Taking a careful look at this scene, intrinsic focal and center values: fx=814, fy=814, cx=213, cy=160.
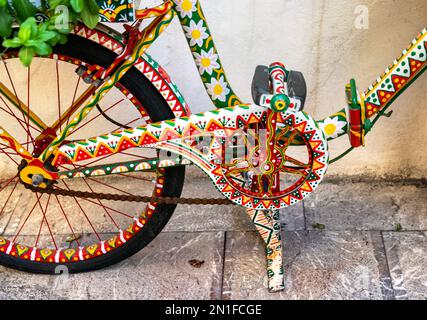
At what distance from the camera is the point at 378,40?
12.0 ft

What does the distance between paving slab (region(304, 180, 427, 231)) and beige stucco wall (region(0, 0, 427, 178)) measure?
201 millimetres

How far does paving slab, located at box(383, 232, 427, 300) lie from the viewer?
3.34 meters

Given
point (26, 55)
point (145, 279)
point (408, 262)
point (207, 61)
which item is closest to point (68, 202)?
point (145, 279)

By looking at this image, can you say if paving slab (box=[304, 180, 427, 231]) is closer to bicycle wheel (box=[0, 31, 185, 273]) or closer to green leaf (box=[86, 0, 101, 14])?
bicycle wheel (box=[0, 31, 185, 273])

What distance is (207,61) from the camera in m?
3.18

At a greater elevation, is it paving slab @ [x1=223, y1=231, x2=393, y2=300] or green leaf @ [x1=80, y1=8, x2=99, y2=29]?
green leaf @ [x1=80, y1=8, x2=99, y2=29]

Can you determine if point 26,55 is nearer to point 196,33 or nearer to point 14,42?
point 14,42

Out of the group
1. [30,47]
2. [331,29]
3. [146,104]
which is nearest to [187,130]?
[146,104]

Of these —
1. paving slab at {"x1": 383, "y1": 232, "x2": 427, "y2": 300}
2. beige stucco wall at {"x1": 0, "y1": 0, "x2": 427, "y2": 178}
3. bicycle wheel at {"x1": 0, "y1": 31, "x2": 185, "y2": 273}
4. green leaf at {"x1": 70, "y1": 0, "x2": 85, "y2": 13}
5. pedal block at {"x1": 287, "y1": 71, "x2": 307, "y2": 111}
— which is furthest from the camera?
beige stucco wall at {"x1": 0, "y1": 0, "x2": 427, "y2": 178}

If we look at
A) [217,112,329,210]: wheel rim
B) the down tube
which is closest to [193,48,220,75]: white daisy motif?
the down tube

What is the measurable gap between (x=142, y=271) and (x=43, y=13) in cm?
121

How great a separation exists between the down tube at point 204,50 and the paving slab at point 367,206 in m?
0.81

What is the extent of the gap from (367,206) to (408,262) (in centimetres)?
41

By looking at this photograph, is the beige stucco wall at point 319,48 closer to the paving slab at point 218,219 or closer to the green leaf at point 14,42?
the paving slab at point 218,219
